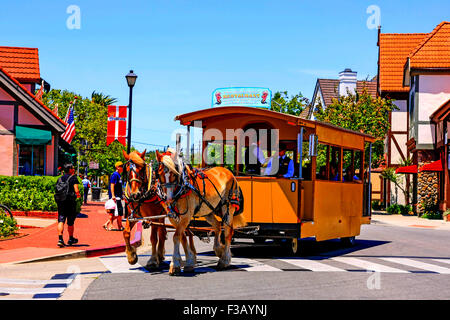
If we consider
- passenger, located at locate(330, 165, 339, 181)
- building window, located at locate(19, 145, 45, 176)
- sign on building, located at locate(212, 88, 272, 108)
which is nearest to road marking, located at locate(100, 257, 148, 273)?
passenger, located at locate(330, 165, 339, 181)

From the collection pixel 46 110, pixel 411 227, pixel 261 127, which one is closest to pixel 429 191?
pixel 411 227

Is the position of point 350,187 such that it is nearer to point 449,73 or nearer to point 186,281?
point 186,281

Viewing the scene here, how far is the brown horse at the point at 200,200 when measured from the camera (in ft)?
36.1

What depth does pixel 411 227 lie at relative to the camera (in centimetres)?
2839

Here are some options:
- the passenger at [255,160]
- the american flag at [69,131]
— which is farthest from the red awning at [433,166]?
the passenger at [255,160]

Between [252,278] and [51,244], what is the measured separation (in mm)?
6365

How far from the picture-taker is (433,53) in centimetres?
3781

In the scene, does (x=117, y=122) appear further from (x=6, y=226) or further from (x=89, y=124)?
(x=89, y=124)

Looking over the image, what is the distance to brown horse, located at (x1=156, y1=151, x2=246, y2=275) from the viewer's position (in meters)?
11.0

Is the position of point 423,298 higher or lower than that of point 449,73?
lower

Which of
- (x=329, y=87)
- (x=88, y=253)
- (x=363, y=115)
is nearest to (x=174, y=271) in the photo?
(x=88, y=253)
